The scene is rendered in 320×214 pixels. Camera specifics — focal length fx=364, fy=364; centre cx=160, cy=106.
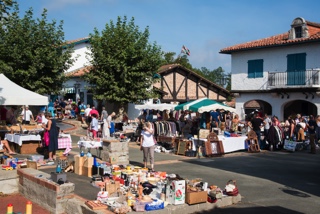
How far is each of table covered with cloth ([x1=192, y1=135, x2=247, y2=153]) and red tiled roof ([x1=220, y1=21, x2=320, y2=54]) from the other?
42.1ft

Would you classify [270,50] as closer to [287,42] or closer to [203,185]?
[287,42]

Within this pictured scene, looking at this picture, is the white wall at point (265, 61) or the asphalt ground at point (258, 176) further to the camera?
the white wall at point (265, 61)

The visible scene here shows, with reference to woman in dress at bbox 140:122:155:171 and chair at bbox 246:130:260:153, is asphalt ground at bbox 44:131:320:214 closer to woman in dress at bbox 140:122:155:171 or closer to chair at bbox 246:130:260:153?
chair at bbox 246:130:260:153

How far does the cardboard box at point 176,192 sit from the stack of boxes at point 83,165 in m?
3.51

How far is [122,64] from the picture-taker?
76.5 ft

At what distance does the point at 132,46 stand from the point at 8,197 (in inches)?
634

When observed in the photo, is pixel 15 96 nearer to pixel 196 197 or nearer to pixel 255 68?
pixel 196 197

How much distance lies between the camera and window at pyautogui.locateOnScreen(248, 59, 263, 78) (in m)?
29.8

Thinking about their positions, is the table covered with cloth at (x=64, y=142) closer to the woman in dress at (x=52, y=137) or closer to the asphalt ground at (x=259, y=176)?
the woman in dress at (x=52, y=137)

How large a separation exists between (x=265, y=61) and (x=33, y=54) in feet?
58.6

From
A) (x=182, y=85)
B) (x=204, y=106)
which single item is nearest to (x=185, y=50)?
(x=182, y=85)

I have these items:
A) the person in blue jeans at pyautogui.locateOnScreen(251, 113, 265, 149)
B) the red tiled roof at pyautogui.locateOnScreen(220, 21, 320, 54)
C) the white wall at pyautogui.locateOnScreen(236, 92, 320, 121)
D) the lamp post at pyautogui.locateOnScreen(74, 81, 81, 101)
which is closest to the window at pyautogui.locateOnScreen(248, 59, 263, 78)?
the red tiled roof at pyautogui.locateOnScreen(220, 21, 320, 54)

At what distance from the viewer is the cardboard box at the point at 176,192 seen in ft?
23.5

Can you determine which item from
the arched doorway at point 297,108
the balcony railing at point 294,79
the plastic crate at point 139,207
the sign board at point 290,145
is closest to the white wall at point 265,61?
the balcony railing at point 294,79
